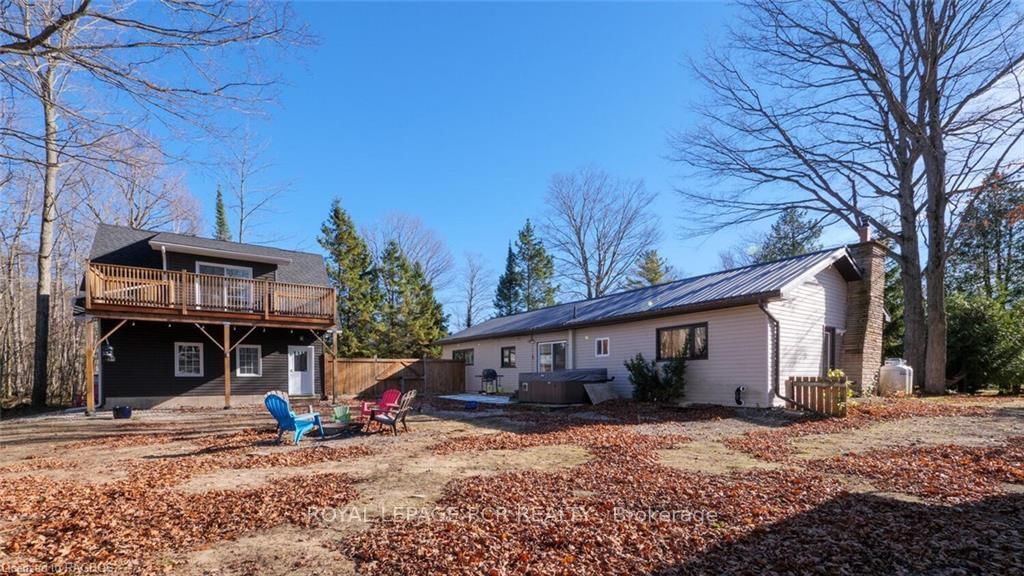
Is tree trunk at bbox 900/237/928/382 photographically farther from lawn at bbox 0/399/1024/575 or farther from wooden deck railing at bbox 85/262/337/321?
wooden deck railing at bbox 85/262/337/321

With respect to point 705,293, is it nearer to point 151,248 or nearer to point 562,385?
point 562,385

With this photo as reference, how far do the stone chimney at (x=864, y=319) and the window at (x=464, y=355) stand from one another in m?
15.0

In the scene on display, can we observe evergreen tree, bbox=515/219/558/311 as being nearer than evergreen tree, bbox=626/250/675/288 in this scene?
No

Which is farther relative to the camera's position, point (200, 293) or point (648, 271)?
point (648, 271)

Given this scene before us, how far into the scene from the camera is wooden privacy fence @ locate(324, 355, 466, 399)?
69.6ft

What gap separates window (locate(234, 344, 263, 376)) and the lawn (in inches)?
357

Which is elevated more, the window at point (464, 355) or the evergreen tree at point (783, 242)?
the evergreen tree at point (783, 242)

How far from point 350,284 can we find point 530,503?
27.8 m

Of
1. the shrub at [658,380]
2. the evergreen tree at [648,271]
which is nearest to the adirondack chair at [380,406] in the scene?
the shrub at [658,380]

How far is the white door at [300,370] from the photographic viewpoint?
19422 mm

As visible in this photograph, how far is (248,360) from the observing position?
18.5 m

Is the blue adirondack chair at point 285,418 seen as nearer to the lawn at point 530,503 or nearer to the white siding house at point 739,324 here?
the lawn at point 530,503

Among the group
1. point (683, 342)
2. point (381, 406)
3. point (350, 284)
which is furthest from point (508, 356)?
point (350, 284)

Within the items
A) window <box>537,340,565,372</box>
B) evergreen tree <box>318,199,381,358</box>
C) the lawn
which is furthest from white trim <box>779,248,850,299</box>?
evergreen tree <box>318,199,381,358</box>
